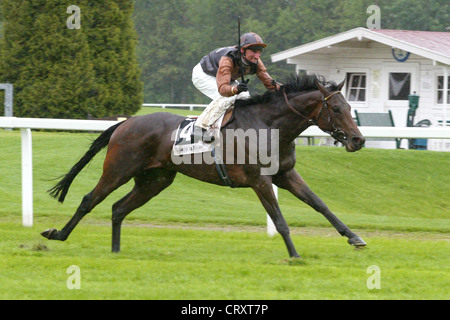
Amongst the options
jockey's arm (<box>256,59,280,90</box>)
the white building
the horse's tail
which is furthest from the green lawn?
the white building

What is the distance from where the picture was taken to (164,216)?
895 cm

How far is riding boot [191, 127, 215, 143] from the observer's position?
6.58m

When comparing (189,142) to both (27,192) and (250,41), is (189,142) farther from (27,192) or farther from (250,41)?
(27,192)

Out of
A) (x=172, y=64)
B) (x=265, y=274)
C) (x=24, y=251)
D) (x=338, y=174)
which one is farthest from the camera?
(x=172, y=64)

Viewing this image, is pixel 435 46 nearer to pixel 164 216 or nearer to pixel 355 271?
pixel 164 216

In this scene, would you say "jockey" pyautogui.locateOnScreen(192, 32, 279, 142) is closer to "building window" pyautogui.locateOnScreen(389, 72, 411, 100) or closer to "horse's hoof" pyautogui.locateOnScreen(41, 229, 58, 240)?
"horse's hoof" pyautogui.locateOnScreen(41, 229, 58, 240)

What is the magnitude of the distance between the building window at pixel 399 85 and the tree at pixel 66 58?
647 cm

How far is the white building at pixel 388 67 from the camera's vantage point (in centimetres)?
1722

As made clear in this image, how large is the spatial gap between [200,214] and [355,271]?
3766mm

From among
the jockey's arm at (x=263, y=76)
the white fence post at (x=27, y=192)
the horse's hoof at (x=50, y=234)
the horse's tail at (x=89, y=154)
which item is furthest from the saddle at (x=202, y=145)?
the white fence post at (x=27, y=192)

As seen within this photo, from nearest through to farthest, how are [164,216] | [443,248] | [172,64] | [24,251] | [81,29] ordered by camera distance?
[24,251], [443,248], [164,216], [81,29], [172,64]

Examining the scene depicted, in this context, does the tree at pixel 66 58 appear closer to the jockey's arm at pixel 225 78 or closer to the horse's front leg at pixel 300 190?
the jockey's arm at pixel 225 78

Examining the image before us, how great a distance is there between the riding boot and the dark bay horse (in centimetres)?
13
